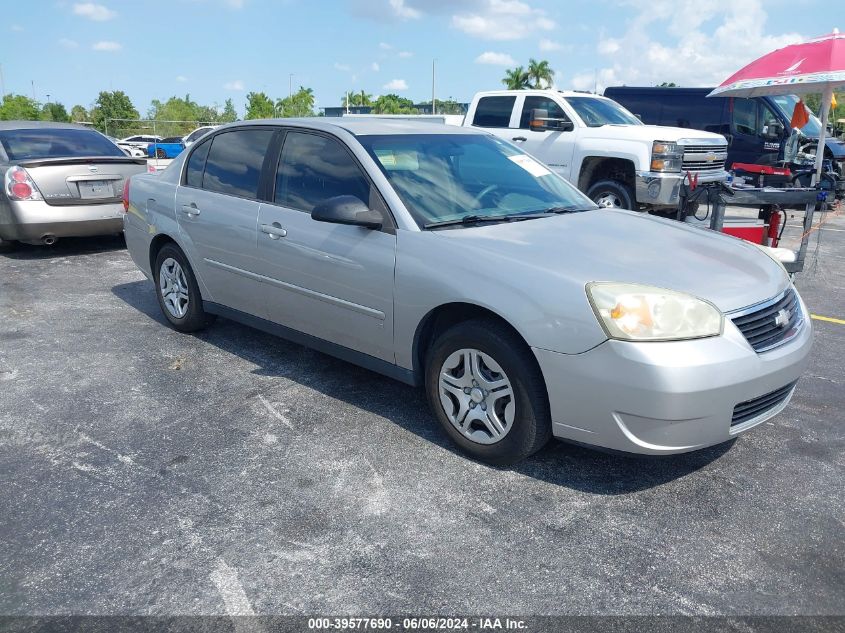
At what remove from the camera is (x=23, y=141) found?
27.6ft

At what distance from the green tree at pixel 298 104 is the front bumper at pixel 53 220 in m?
63.1

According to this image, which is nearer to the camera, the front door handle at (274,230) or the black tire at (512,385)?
the black tire at (512,385)

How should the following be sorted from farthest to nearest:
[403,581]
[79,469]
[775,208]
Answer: [775,208] → [79,469] → [403,581]

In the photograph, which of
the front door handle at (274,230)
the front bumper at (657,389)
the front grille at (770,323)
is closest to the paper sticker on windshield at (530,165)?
the front door handle at (274,230)

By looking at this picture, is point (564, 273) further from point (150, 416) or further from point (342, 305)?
point (150, 416)

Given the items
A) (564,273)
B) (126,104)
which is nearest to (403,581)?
(564,273)

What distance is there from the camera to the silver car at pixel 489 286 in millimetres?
2941

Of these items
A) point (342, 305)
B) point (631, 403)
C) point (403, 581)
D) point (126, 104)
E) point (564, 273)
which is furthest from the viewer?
point (126, 104)

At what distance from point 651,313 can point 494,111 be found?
354 inches

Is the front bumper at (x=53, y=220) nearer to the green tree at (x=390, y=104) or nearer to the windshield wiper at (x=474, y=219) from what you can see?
the windshield wiper at (x=474, y=219)

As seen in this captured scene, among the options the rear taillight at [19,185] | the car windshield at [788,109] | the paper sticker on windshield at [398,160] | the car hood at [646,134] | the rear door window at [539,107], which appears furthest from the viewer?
the car windshield at [788,109]

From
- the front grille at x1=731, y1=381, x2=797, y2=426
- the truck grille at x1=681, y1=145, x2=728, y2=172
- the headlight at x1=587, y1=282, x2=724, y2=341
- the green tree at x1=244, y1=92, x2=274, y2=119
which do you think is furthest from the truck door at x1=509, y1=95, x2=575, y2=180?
the green tree at x1=244, y1=92, x2=274, y2=119

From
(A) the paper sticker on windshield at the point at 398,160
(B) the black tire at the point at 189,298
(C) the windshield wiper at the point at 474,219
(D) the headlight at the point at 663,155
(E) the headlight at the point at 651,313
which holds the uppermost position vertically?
(A) the paper sticker on windshield at the point at 398,160

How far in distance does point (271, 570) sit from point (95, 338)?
11.5 ft
